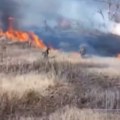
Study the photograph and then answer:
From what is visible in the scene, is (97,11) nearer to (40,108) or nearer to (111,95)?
(111,95)

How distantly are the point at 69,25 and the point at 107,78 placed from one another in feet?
2.27

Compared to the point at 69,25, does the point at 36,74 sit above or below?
below

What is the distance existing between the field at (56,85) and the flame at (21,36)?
63mm

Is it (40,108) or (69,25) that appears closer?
(40,108)

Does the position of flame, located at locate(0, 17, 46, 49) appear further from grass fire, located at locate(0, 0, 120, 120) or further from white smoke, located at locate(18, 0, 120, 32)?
white smoke, located at locate(18, 0, 120, 32)

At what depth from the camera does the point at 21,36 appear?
15.2ft

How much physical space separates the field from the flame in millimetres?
63

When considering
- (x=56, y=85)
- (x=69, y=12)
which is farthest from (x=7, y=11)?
(x=56, y=85)

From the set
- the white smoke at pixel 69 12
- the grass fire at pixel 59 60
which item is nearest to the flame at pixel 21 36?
the grass fire at pixel 59 60

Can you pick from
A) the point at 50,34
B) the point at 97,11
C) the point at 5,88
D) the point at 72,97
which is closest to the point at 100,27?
the point at 97,11

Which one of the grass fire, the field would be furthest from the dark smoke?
the field

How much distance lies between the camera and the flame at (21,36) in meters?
4.60

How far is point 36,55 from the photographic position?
4586 millimetres

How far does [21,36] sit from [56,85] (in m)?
0.65
